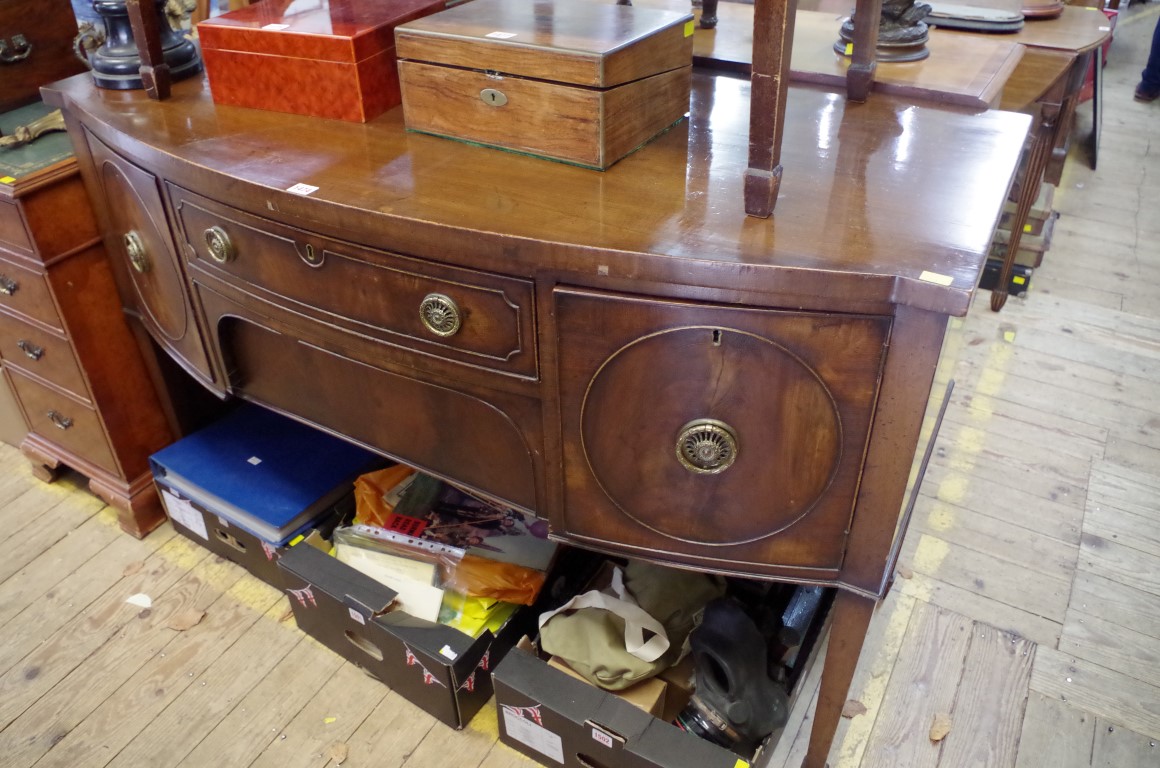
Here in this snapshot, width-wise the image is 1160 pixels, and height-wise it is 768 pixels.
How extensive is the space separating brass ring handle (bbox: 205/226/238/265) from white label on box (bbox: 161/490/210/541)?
2.39 ft

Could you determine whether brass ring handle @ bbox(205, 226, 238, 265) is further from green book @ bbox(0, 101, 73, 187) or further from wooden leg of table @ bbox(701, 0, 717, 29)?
wooden leg of table @ bbox(701, 0, 717, 29)

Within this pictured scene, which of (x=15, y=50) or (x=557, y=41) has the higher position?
(x=557, y=41)

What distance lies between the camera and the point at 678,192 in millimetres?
1023

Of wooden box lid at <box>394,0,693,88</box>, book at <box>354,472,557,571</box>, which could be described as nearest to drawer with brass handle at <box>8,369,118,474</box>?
book at <box>354,472,557,571</box>

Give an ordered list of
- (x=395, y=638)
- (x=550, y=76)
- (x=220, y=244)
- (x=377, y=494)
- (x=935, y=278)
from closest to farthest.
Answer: (x=935, y=278), (x=550, y=76), (x=220, y=244), (x=395, y=638), (x=377, y=494)

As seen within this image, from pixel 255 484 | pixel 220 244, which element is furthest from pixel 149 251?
pixel 255 484

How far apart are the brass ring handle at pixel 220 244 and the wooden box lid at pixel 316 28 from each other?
27 cm

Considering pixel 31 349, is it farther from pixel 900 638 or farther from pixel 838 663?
pixel 900 638

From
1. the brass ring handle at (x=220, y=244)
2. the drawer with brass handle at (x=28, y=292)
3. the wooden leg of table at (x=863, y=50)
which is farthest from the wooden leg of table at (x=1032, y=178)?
the drawer with brass handle at (x=28, y=292)

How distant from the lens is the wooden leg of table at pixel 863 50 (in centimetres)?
119

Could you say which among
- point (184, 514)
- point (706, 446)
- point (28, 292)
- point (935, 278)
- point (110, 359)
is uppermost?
point (935, 278)

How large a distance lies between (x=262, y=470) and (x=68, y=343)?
417mm

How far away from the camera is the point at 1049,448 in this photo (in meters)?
2.04

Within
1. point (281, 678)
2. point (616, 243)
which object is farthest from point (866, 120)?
point (281, 678)
